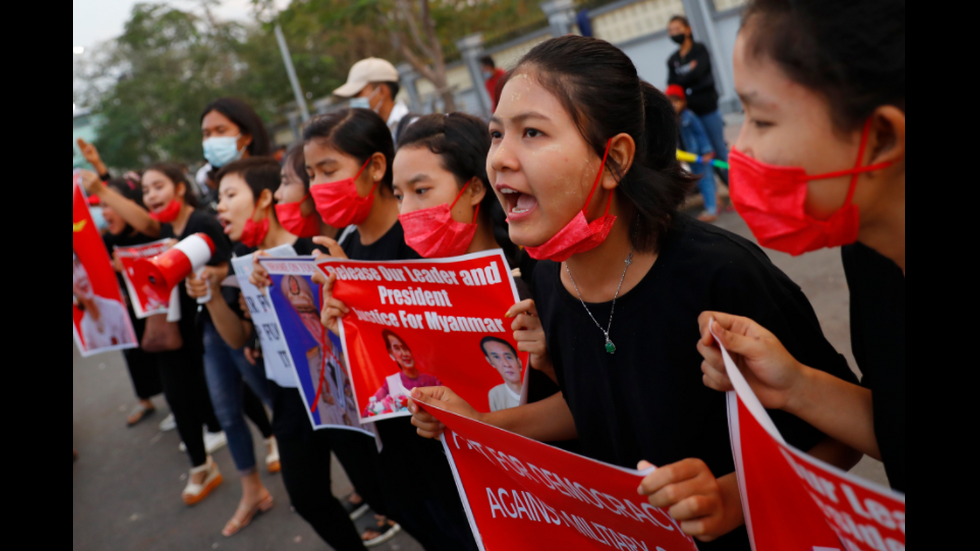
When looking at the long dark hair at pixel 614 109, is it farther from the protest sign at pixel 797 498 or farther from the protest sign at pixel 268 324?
the protest sign at pixel 268 324

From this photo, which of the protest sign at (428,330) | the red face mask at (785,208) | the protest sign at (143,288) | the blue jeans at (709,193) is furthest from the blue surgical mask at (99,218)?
the red face mask at (785,208)

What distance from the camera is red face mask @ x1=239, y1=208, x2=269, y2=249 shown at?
10.8 feet

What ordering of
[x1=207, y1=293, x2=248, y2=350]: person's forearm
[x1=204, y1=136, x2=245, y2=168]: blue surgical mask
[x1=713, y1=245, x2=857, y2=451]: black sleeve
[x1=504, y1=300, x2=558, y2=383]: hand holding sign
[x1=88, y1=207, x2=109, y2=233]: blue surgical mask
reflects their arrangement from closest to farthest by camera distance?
[x1=713, y1=245, x2=857, y2=451]: black sleeve → [x1=504, y1=300, x2=558, y2=383]: hand holding sign → [x1=207, y1=293, x2=248, y2=350]: person's forearm → [x1=204, y1=136, x2=245, y2=168]: blue surgical mask → [x1=88, y1=207, x2=109, y2=233]: blue surgical mask

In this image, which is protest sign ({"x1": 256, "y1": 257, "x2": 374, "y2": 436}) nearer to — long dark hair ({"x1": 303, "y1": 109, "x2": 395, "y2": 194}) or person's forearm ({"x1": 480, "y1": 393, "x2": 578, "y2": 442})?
long dark hair ({"x1": 303, "y1": 109, "x2": 395, "y2": 194})

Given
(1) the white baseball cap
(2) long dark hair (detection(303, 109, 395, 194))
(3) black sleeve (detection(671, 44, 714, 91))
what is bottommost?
(3) black sleeve (detection(671, 44, 714, 91))

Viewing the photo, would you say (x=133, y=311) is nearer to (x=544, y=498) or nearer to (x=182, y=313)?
(x=182, y=313)

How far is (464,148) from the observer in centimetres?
233

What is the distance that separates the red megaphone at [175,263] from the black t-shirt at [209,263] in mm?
106

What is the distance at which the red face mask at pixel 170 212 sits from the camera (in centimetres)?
437

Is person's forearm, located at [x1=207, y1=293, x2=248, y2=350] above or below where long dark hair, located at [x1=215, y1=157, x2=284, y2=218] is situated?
below

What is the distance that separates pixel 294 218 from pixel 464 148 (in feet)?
3.87

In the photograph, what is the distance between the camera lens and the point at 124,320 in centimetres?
525

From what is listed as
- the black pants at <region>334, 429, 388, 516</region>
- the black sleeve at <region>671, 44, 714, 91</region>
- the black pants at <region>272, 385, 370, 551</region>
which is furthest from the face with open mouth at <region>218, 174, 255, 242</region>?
the black sleeve at <region>671, 44, 714, 91</region>

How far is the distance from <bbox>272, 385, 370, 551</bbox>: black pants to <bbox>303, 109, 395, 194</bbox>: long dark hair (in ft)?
3.61
